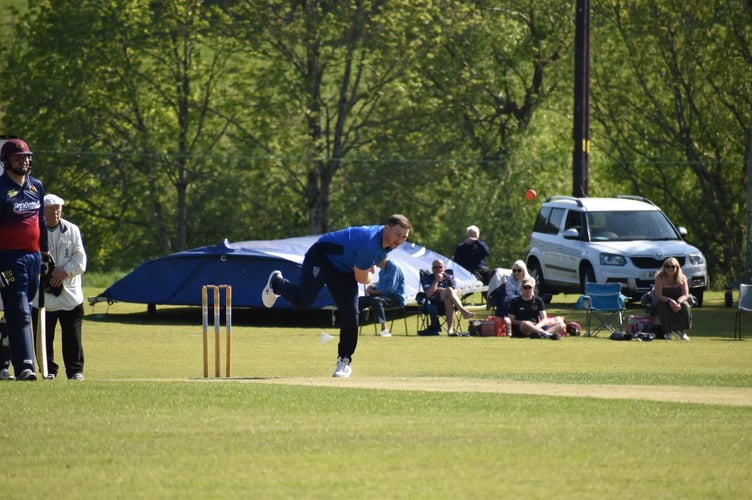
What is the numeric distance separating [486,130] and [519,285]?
23.9 metres

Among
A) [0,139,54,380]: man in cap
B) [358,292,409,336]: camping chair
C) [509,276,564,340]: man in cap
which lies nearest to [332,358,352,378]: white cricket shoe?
[0,139,54,380]: man in cap

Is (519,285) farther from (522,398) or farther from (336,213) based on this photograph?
(336,213)

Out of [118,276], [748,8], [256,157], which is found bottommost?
[118,276]

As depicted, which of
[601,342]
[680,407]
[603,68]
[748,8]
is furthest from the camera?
[603,68]

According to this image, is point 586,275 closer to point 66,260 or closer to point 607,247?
point 607,247

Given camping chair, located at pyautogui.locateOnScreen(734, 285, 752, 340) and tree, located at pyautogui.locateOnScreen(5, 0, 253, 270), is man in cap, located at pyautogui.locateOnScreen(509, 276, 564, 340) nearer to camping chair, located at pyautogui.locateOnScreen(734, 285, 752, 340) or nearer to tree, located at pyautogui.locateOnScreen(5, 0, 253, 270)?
camping chair, located at pyautogui.locateOnScreen(734, 285, 752, 340)

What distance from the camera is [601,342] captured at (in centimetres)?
2094

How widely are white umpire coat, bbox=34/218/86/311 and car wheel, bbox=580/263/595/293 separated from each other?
14.9 metres

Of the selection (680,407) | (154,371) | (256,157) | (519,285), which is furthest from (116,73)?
(680,407)

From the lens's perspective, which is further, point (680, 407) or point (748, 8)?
point (748, 8)

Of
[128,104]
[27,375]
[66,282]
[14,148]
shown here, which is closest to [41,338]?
[66,282]

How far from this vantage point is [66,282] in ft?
43.9

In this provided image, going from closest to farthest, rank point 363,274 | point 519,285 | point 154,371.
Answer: point 363,274 < point 154,371 < point 519,285

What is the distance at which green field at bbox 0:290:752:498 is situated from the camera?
780 centimetres
